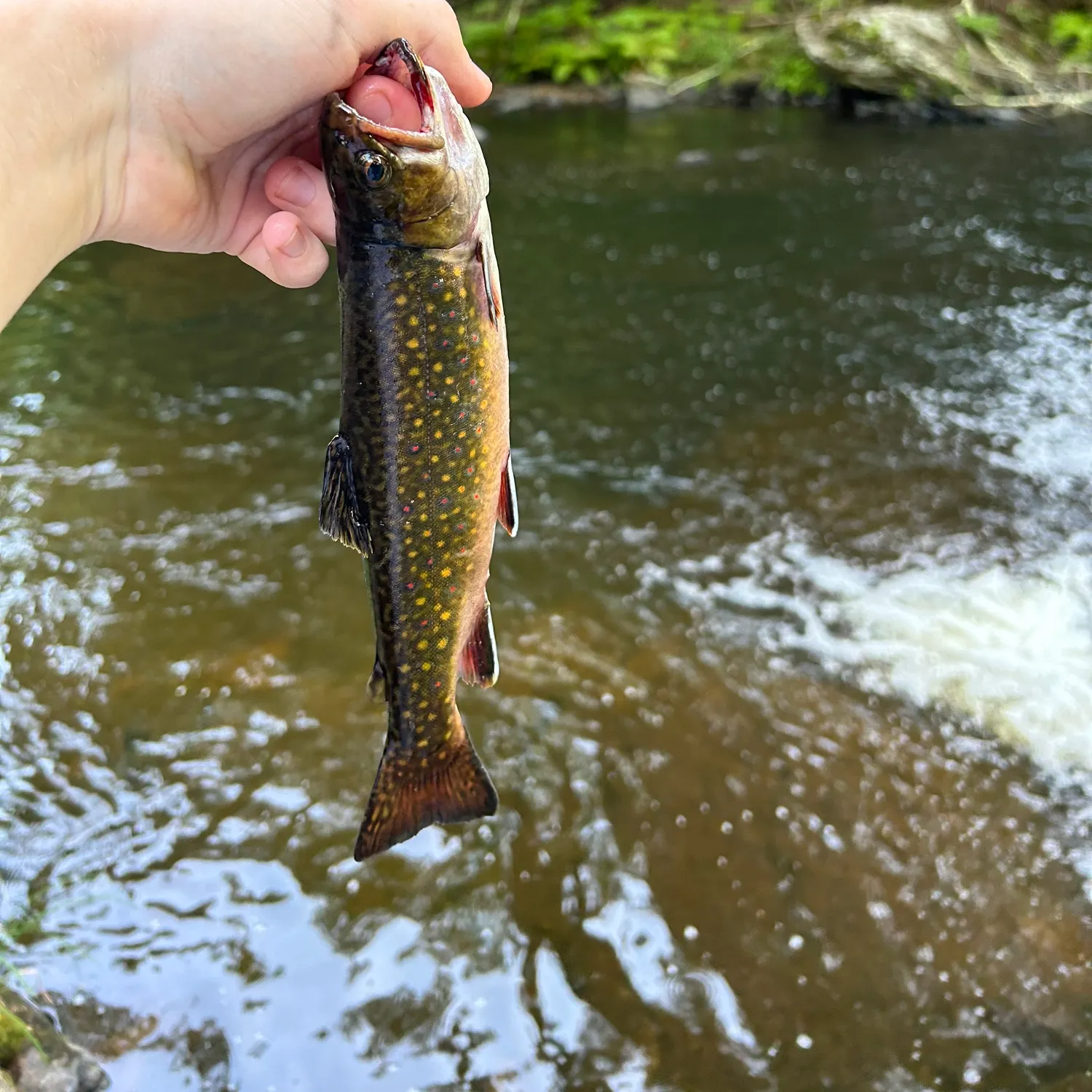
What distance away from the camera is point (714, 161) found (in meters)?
15.5

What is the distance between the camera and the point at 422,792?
8.36 feet

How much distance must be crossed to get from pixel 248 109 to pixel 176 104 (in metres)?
0.21

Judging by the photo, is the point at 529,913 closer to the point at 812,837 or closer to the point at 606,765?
the point at 606,765

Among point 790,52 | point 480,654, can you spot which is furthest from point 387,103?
point 790,52

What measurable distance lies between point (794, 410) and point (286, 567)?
4.38 metres

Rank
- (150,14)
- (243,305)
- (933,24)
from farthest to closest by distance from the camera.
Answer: (933,24) → (243,305) → (150,14)

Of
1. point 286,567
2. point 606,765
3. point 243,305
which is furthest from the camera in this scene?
point 243,305

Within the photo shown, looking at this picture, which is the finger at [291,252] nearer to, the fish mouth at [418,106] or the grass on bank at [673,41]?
the fish mouth at [418,106]

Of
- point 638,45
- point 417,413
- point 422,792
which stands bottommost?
point 422,792

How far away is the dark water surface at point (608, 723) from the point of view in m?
3.38

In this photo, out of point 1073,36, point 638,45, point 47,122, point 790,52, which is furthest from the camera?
point 638,45

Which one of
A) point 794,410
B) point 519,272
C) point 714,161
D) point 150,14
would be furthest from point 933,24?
point 150,14

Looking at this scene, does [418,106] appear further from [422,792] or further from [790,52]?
[790,52]

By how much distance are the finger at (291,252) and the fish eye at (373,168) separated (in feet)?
2.22
